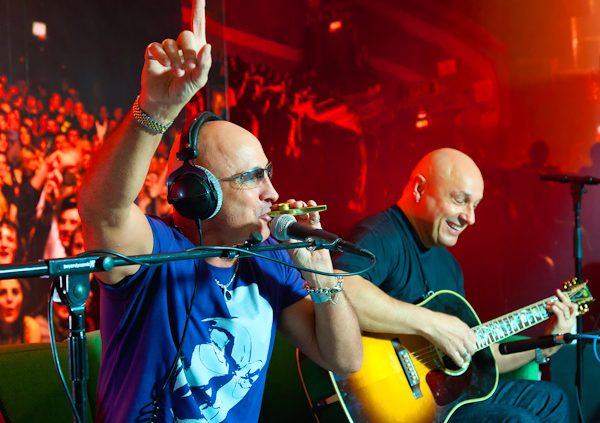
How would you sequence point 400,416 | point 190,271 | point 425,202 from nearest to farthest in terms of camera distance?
point 190,271 < point 400,416 < point 425,202

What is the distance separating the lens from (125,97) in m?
3.90

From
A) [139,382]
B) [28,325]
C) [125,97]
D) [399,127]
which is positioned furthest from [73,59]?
[139,382]

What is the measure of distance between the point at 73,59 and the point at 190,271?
8.29ft

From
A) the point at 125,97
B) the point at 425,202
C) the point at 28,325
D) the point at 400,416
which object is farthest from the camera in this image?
the point at 125,97

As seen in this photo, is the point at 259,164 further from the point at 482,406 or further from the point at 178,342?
the point at 482,406

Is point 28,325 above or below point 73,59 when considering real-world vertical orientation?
below

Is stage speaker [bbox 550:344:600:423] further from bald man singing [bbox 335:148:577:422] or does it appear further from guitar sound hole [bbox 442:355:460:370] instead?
guitar sound hole [bbox 442:355:460:370]

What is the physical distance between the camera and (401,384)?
2.29 metres

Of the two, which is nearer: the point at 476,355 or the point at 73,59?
the point at 476,355

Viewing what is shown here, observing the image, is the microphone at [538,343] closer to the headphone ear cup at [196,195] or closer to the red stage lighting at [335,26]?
the headphone ear cup at [196,195]

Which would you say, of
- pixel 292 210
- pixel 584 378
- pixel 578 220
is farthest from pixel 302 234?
pixel 584 378

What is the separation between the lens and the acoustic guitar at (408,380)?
216 centimetres

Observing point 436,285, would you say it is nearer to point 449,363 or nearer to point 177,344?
point 449,363

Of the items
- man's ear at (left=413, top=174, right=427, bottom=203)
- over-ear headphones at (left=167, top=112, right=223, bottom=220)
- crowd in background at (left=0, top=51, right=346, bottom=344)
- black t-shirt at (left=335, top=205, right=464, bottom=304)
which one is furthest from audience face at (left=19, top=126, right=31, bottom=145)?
over-ear headphones at (left=167, top=112, right=223, bottom=220)
